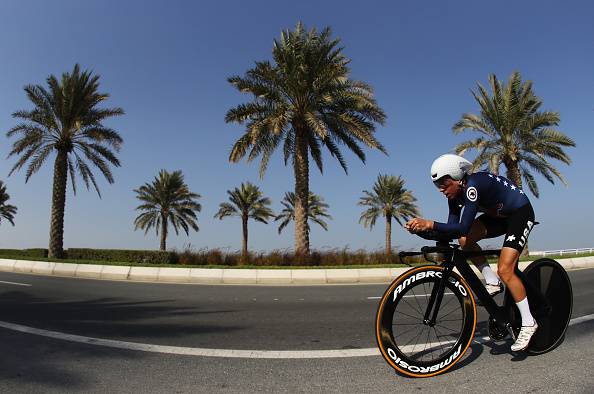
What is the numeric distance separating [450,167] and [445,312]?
4.15 ft

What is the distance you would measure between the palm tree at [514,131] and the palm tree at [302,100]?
823cm

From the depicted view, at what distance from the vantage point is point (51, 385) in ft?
9.43

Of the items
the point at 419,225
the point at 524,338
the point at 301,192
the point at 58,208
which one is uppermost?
the point at 301,192

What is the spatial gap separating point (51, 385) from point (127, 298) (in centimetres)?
591

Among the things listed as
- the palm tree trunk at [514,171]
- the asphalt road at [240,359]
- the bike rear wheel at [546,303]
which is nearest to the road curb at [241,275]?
the asphalt road at [240,359]

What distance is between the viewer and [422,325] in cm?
327

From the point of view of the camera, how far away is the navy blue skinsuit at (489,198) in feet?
10.0

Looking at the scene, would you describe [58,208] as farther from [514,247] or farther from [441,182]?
[514,247]

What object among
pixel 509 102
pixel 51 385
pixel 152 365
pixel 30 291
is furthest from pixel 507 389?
pixel 509 102

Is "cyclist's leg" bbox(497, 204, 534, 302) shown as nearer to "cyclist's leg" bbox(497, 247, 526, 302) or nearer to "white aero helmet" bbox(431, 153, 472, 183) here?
"cyclist's leg" bbox(497, 247, 526, 302)

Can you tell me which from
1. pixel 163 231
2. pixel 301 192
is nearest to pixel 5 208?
pixel 163 231

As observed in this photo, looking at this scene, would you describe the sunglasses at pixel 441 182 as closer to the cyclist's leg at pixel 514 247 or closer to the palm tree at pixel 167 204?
the cyclist's leg at pixel 514 247

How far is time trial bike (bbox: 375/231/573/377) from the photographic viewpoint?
2.94 meters

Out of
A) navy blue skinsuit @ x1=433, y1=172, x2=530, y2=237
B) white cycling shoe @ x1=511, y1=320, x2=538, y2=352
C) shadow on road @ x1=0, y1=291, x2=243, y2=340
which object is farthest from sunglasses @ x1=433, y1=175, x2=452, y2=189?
shadow on road @ x1=0, y1=291, x2=243, y2=340
